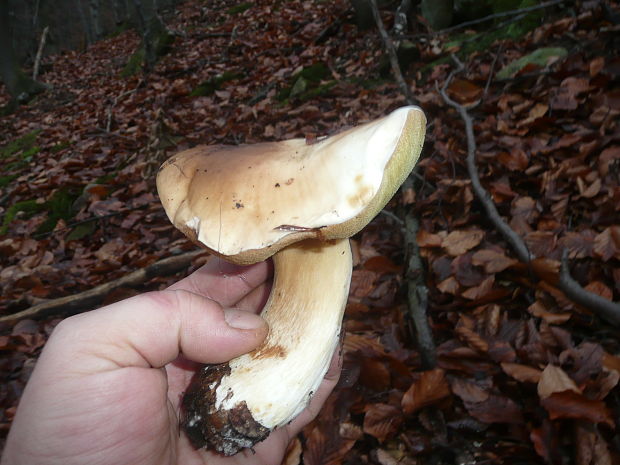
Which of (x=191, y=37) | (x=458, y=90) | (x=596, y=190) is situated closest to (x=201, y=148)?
(x=596, y=190)

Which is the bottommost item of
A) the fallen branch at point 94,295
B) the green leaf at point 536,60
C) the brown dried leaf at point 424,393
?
Result: the brown dried leaf at point 424,393

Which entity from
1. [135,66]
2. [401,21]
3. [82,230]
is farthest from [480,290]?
[135,66]

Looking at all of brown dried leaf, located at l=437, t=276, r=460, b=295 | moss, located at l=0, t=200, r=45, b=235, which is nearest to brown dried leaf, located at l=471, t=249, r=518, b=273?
brown dried leaf, located at l=437, t=276, r=460, b=295

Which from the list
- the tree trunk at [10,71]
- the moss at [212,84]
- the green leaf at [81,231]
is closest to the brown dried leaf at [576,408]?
the green leaf at [81,231]

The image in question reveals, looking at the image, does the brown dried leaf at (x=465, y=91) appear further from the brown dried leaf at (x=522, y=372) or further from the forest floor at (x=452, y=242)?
the brown dried leaf at (x=522, y=372)

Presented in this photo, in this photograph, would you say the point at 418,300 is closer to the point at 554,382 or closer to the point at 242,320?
the point at 554,382

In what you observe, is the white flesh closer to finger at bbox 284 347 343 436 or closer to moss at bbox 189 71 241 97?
finger at bbox 284 347 343 436
